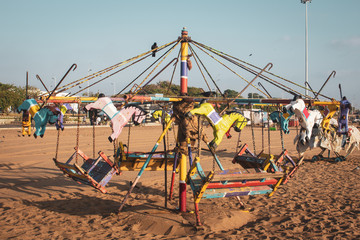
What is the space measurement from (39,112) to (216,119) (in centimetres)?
382

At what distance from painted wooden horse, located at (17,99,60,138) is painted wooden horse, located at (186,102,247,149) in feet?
10.1

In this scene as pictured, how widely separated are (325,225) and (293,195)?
7.62 ft

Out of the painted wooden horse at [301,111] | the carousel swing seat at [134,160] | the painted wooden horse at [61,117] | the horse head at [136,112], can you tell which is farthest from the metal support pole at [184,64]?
the painted wooden horse at [61,117]

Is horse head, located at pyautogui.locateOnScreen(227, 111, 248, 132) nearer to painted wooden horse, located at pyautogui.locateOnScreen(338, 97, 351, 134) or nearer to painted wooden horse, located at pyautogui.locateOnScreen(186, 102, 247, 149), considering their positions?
painted wooden horse, located at pyautogui.locateOnScreen(186, 102, 247, 149)

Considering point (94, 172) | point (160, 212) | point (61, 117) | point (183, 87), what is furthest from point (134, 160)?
point (183, 87)

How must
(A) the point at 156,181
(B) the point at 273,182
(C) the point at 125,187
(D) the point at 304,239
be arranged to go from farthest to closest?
(A) the point at 156,181
(C) the point at 125,187
(B) the point at 273,182
(D) the point at 304,239

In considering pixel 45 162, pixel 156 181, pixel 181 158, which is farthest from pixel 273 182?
pixel 45 162

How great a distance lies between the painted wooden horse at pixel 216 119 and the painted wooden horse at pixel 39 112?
308cm

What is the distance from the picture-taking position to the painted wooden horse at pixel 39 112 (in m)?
6.43

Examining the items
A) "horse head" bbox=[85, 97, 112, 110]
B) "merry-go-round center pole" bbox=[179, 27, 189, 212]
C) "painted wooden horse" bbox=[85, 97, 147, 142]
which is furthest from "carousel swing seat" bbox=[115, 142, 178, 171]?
"horse head" bbox=[85, 97, 112, 110]

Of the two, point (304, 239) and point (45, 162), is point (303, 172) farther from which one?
point (45, 162)

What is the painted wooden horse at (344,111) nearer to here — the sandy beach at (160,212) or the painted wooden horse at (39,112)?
the sandy beach at (160,212)

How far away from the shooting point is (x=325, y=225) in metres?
6.25

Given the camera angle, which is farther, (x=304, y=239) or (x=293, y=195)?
(x=293, y=195)
